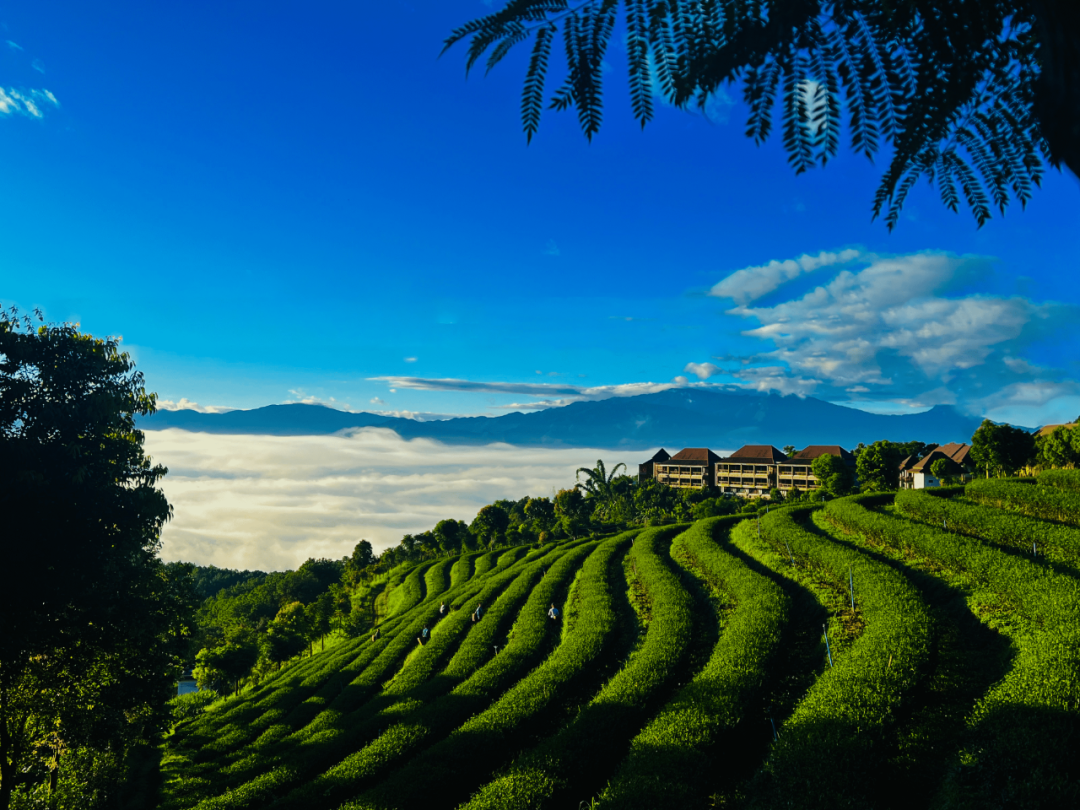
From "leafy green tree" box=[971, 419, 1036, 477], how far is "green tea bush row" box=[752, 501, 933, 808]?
34.4m

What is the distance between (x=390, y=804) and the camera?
12.2 m

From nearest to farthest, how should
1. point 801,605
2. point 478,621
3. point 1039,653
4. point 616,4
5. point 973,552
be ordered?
1. point 616,4
2. point 1039,653
3. point 973,552
4. point 801,605
5. point 478,621

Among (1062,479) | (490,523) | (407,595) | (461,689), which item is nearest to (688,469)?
(490,523)

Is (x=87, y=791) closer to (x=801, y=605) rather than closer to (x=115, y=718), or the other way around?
(x=115, y=718)

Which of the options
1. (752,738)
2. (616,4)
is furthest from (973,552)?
(616,4)

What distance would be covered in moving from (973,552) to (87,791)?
106 ft

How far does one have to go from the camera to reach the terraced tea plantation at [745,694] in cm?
1054

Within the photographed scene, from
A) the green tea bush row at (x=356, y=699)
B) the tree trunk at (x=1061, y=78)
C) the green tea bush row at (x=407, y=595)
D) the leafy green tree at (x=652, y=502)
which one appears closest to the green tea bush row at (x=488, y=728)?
the green tea bush row at (x=356, y=699)

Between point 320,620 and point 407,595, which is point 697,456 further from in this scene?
point 320,620

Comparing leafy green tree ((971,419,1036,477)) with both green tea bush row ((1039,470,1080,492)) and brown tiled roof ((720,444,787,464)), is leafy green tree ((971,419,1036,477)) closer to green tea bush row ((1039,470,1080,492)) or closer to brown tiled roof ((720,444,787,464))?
green tea bush row ((1039,470,1080,492))

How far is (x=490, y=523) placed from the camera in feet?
289

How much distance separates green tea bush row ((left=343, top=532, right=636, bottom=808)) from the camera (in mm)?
12977

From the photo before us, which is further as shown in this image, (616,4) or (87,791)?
(87,791)

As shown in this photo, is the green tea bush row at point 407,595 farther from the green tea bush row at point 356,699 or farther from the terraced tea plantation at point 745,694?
the terraced tea plantation at point 745,694
